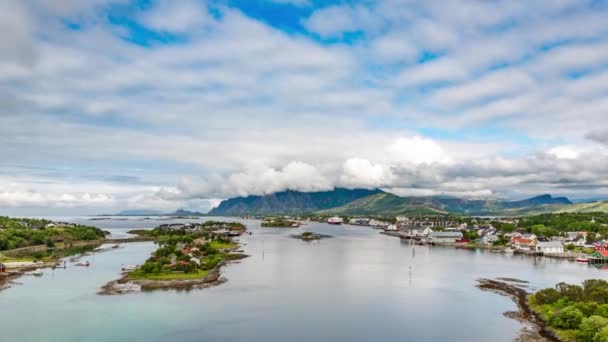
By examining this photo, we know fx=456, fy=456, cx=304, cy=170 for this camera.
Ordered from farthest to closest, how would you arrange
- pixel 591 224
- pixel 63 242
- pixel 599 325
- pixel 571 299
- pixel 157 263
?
1. pixel 591 224
2. pixel 63 242
3. pixel 157 263
4. pixel 571 299
5. pixel 599 325

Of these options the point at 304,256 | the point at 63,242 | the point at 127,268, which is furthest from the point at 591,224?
the point at 63,242

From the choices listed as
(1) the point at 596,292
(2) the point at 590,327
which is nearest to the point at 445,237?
(1) the point at 596,292

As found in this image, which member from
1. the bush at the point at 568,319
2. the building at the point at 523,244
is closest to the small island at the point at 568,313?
the bush at the point at 568,319

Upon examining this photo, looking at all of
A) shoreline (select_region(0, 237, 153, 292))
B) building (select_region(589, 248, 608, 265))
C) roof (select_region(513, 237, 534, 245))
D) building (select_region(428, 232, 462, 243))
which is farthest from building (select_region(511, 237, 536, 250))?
shoreline (select_region(0, 237, 153, 292))

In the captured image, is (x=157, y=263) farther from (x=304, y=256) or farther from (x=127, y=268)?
(x=304, y=256)

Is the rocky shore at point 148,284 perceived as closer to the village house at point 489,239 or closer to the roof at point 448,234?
the village house at point 489,239
